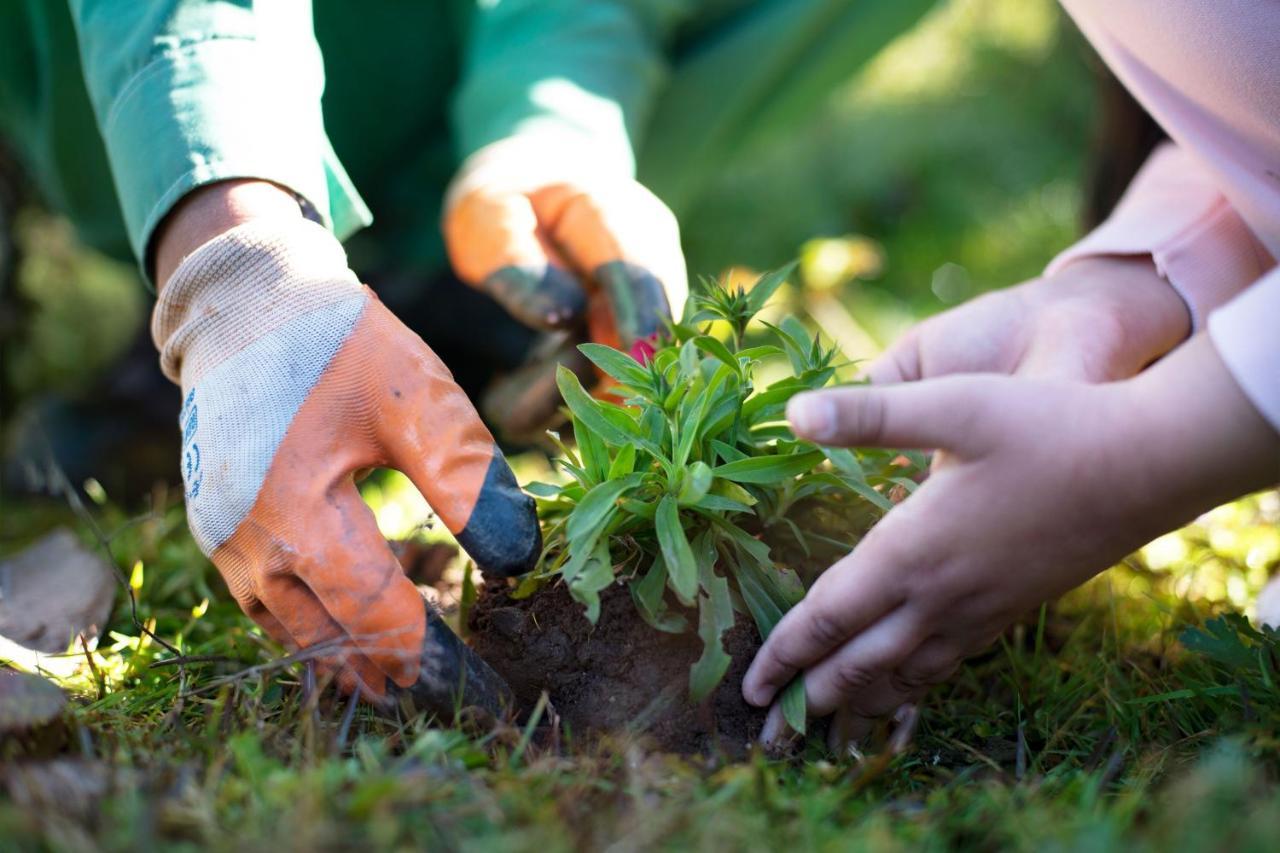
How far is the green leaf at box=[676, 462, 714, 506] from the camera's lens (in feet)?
4.15

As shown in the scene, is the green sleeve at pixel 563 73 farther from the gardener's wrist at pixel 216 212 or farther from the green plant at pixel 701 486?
the green plant at pixel 701 486

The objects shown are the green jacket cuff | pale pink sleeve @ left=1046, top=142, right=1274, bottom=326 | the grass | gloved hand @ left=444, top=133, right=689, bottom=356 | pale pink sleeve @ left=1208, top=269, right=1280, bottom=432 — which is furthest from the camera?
gloved hand @ left=444, top=133, right=689, bottom=356

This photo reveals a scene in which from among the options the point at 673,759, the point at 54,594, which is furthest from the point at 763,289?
the point at 54,594

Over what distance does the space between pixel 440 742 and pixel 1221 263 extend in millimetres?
1511

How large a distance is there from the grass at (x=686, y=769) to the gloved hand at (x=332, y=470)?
9cm

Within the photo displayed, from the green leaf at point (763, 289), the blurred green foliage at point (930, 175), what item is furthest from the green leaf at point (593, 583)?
the blurred green foliage at point (930, 175)

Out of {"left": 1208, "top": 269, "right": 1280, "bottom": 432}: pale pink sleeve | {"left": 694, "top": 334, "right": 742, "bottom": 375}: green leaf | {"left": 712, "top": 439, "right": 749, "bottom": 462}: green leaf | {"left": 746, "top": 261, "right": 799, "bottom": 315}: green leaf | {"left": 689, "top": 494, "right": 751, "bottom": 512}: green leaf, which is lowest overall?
{"left": 689, "top": 494, "right": 751, "bottom": 512}: green leaf

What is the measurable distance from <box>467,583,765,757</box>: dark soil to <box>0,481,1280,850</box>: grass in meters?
0.10

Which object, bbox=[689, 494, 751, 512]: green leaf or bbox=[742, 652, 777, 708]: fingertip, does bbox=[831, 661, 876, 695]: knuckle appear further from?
bbox=[689, 494, 751, 512]: green leaf

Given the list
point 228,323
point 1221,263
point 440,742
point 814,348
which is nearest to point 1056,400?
point 814,348

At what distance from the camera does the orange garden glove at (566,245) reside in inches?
75.5

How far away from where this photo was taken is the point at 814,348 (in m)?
1.50

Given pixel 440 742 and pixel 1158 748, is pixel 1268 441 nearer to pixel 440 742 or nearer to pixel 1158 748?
pixel 1158 748

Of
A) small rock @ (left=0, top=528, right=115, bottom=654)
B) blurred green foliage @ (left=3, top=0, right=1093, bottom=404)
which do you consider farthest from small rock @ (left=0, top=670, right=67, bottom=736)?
blurred green foliage @ (left=3, top=0, right=1093, bottom=404)
